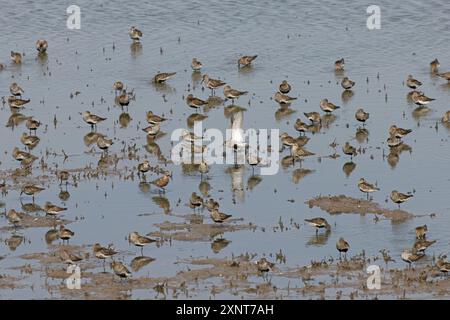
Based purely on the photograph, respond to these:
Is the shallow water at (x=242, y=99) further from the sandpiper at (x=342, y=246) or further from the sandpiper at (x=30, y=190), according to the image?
the sandpiper at (x=342, y=246)

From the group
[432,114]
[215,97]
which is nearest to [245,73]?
[215,97]

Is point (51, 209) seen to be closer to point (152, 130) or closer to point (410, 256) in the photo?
point (152, 130)

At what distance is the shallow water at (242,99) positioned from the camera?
31094 mm

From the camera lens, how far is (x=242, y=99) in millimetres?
43750

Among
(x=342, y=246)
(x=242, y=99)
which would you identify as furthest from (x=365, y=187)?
(x=242, y=99)

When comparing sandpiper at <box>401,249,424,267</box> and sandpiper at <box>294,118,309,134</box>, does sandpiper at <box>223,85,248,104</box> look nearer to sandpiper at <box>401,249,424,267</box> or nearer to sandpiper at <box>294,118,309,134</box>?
sandpiper at <box>294,118,309,134</box>

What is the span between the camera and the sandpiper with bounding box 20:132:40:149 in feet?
125

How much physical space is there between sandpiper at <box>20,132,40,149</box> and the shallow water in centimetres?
23

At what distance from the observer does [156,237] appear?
30.7 m

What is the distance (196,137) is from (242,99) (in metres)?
5.68

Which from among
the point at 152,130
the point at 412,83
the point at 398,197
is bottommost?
the point at 398,197

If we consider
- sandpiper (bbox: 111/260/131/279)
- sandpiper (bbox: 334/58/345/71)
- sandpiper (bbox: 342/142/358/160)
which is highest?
sandpiper (bbox: 334/58/345/71)

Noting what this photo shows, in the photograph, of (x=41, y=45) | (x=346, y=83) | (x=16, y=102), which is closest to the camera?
(x=16, y=102)

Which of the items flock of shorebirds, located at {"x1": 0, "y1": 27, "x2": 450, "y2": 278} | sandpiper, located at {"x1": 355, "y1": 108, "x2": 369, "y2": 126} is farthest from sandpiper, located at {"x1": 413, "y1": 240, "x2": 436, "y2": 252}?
sandpiper, located at {"x1": 355, "y1": 108, "x2": 369, "y2": 126}
